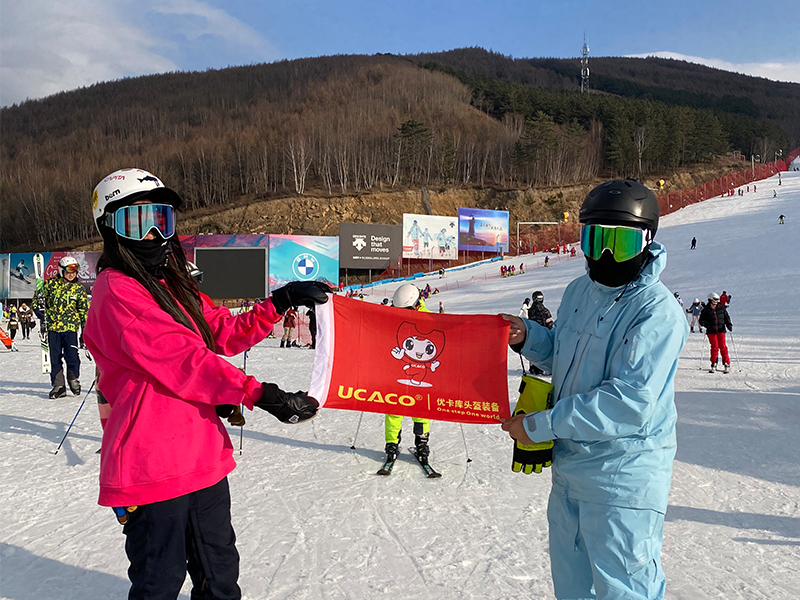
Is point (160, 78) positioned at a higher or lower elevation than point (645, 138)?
higher

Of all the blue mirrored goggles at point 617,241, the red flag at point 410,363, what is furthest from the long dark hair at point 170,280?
the blue mirrored goggles at point 617,241

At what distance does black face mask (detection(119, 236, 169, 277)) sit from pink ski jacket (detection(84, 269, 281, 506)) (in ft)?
0.38

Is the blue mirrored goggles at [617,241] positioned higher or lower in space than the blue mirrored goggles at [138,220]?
lower

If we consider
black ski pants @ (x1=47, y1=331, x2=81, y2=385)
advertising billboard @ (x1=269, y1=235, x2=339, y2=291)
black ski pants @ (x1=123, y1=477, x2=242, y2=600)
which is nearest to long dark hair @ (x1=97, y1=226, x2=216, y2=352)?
black ski pants @ (x1=123, y1=477, x2=242, y2=600)

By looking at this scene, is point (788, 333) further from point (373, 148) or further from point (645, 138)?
point (645, 138)

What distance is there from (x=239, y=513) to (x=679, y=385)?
310 inches

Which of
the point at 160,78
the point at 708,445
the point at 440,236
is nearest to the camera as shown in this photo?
the point at 708,445

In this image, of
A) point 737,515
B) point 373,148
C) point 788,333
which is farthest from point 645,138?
point 737,515

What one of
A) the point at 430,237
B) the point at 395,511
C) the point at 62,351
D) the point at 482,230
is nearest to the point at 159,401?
the point at 395,511

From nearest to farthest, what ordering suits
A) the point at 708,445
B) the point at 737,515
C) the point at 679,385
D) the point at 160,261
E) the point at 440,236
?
1. the point at 160,261
2. the point at 737,515
3. the point at 708,445
4. the point at 679,385
5. the point at 440,236

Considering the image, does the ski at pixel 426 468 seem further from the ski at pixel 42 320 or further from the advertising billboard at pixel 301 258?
the advertising billboard at pixel 301 258

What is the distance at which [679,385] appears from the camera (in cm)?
924

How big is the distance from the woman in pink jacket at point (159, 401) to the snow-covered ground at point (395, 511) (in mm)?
151

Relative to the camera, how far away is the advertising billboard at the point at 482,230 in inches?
1938
